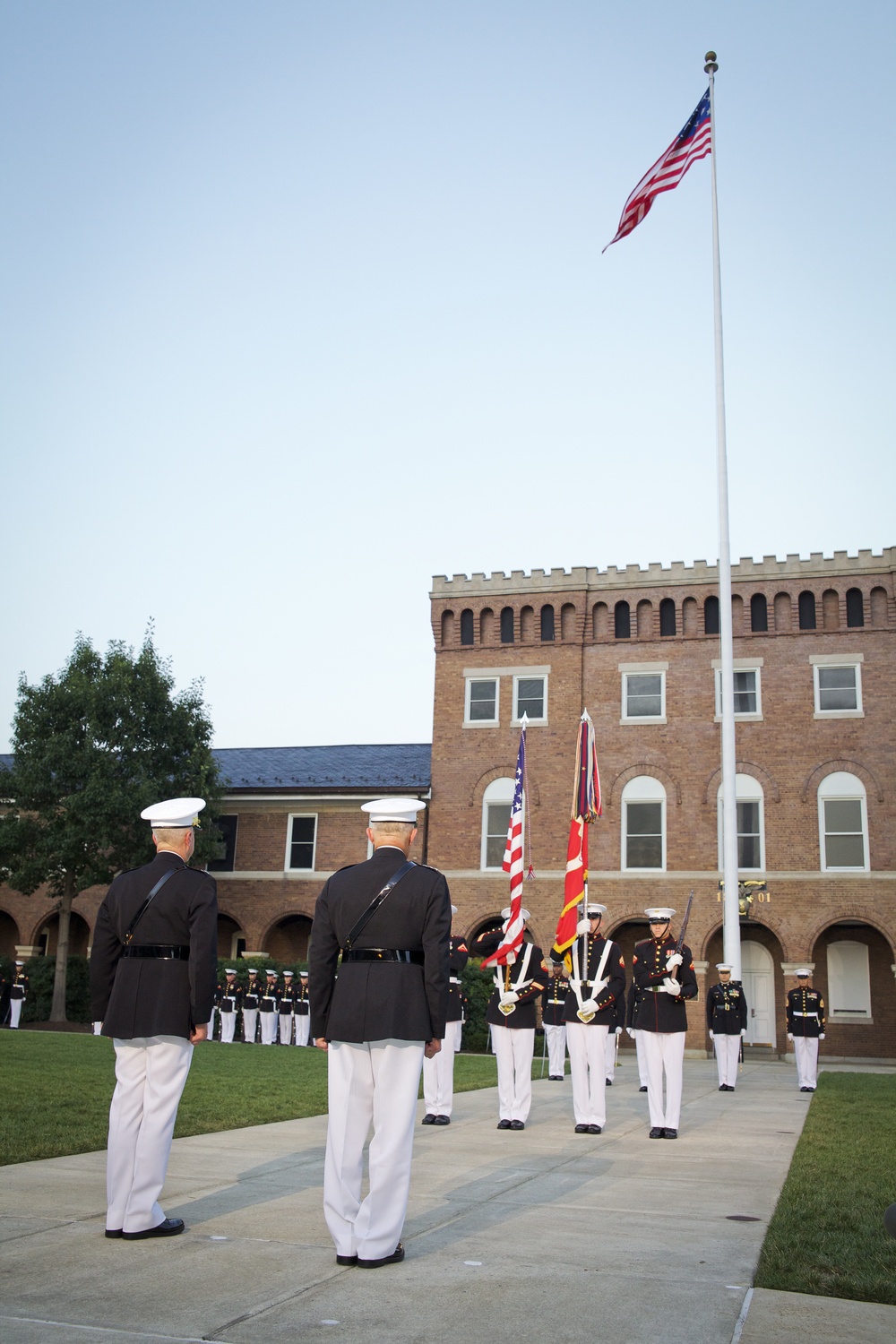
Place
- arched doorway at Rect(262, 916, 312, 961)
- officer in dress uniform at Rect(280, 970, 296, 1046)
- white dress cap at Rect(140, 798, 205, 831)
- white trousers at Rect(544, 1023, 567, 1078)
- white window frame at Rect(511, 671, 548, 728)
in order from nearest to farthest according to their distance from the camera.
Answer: white dress cap at Rect(140, 798, 205, 831)
white trousers at Rect(544, 1023, 567, 1078)
officer in dress uniform at Rect(280, 970, 296, 1046)
white window frame at Rect(511, 671, 548, 728)
arched doorway at Rect(262, 916, 312, 961)

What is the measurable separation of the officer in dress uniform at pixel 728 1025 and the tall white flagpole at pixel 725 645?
2.68 feet

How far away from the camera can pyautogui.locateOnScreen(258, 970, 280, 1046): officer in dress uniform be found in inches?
1222

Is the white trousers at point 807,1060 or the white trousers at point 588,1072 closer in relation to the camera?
the white trousers at point 588,1072

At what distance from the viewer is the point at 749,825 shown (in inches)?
1330

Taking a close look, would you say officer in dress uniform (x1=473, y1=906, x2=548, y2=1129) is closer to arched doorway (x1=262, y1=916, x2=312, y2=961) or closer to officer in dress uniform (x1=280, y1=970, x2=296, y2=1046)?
officer in dress uniform (x1=280, y1=970, x2=296, y2=1046)

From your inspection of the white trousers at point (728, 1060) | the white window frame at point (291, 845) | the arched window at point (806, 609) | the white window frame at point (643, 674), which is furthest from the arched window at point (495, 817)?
the white trousers at point (728, 1060)

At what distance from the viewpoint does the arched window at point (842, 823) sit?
32812 mm

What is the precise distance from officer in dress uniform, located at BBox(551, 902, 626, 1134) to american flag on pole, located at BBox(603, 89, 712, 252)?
→ 643 inches

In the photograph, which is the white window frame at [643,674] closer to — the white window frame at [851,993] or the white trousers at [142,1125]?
the white window frame at [851,993]

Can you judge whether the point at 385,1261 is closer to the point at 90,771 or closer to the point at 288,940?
the point at 90,771

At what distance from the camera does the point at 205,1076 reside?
16.2 m

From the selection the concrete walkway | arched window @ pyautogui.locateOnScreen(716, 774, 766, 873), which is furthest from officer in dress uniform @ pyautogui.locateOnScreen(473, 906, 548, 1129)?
arched window @ pyautogui.locateOnScreen(716, 774, 766, 873)

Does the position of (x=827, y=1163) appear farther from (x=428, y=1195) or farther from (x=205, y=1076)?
(x=205, y=1076)

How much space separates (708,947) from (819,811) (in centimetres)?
519
